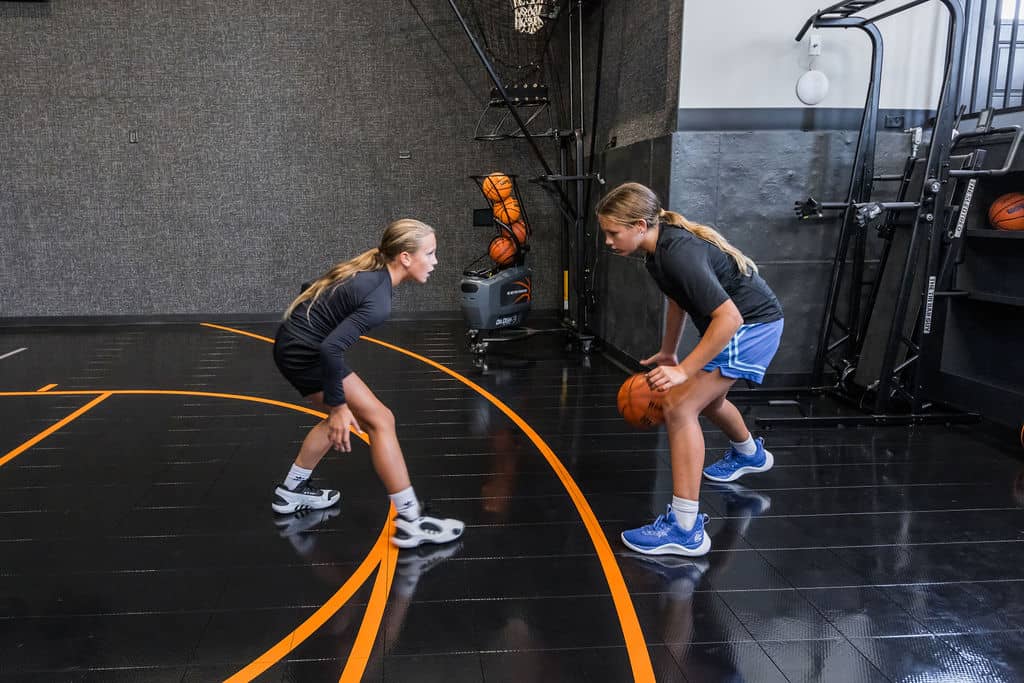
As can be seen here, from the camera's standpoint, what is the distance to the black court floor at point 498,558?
2.08 metres

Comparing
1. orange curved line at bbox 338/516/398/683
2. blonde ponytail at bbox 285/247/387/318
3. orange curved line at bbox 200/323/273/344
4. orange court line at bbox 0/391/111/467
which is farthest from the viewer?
orange curved line at bbox 200/323/273/344

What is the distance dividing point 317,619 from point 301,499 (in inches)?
33.6

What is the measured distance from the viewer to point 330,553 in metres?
2.69

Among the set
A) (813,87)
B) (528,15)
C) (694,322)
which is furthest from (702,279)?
(528,15)

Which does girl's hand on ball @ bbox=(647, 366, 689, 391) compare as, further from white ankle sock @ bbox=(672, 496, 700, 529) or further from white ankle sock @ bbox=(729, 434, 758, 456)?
white ankle sock @ bbox=(729, 434, 758, 456)

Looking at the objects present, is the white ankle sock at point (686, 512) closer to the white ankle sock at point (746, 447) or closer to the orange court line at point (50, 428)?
the white ankle sock at point (746, 447)

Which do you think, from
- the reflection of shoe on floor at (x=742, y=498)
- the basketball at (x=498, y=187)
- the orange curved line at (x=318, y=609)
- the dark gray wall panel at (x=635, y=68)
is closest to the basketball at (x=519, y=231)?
the basketball at (x=498, y=187)

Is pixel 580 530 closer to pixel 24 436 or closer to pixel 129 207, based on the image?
pixel 24 436

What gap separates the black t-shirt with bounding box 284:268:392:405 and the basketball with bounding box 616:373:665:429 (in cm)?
103

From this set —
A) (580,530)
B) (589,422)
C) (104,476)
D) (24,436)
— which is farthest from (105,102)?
(580,530)

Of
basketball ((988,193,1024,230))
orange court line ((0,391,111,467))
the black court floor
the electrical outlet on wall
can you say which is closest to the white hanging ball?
the electrical outlet on wall

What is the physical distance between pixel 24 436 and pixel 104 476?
0.93 m

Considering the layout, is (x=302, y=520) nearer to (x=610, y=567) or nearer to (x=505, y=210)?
(x=610, y=567)

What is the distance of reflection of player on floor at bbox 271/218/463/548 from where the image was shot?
2443 mm
